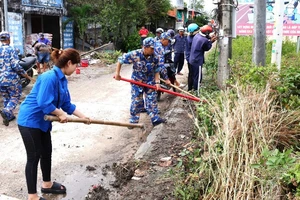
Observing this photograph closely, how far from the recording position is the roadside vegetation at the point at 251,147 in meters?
2.50

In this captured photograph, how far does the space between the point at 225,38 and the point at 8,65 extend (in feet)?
14.2

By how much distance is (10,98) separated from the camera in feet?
20.8

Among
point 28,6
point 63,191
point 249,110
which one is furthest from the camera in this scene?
point 28,6

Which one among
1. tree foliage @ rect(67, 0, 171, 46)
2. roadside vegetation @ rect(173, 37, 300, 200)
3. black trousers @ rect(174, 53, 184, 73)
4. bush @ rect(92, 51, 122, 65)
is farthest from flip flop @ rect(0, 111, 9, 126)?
tree foliage @ rect(67, 0, 171, 46)

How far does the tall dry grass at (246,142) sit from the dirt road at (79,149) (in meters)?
1.58

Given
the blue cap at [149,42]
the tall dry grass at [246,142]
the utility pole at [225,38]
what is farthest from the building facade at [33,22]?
the tall dry grass at [246,142]

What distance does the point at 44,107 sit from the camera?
3.04m

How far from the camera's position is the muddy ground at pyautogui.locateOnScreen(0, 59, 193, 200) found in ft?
11.8

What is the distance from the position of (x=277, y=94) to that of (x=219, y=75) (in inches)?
133

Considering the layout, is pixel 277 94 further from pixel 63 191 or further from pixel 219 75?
pixel 219 75

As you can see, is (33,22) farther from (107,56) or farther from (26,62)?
(26,62)

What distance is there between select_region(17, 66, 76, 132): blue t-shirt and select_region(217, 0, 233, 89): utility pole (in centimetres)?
426

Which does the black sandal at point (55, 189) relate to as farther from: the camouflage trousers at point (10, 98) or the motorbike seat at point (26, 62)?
the motorbike seat at point (26, 62)

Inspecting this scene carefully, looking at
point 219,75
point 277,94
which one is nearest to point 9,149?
point 277,94
